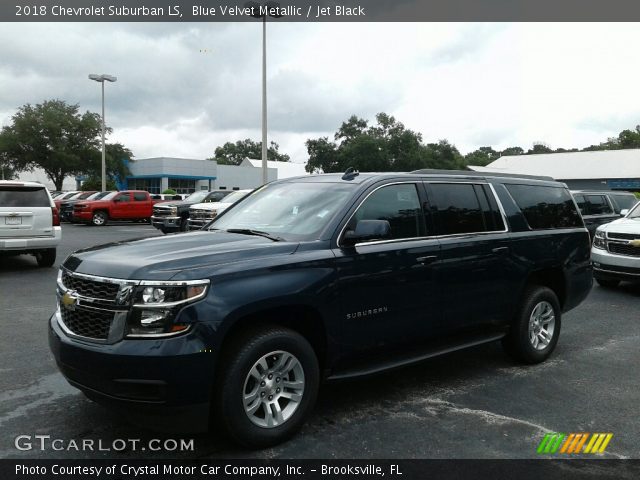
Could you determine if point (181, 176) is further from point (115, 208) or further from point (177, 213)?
point (177, 213)

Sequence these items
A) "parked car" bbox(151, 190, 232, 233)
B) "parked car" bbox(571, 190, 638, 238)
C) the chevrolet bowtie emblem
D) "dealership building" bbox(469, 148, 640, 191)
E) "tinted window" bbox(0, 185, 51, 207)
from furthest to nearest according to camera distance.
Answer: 1. "dealership building" bbox(469, 148, 640, 191)
2. "parked car" bbox(151, 190, 232, 233)
3. "parked car" bbox(571, 190, 638, 238)
4. "tinted window" bbox(0, 185, 51, 207)
5. the chevrolet bowtie emblem

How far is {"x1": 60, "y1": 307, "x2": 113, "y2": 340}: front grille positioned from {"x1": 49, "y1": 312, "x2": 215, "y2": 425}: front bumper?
0.12 m

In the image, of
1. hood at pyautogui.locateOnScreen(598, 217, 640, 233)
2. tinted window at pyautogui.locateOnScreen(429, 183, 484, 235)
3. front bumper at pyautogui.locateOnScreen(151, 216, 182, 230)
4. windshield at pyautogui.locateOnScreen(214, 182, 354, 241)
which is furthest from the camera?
front bumper at pyautogui.locateOnScreen(151, 216, 182, 230)

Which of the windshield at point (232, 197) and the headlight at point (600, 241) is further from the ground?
the windshield at point (232, 197)

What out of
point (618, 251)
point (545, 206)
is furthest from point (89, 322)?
point (618, 251)

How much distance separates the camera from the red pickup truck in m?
27.6

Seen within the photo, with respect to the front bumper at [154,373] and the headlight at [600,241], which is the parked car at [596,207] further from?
the front bumper at [154,373]

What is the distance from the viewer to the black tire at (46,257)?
40.6ft

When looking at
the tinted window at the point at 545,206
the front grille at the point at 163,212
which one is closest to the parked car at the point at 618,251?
the tinted window at the point at 545,206

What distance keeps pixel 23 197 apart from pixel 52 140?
4390 centimetres

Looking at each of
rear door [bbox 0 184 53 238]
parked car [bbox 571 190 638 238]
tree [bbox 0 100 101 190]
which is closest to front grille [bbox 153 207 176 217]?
rear door [bbox 0 184 53 238]

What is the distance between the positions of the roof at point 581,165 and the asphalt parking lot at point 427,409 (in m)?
55.3

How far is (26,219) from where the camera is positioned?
449 inches

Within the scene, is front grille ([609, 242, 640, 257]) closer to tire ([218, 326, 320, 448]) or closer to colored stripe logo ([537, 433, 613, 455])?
colored stripe logo ([537, 433, 613, 455])
